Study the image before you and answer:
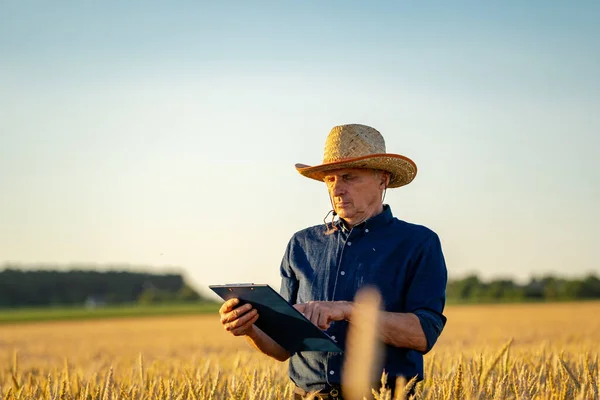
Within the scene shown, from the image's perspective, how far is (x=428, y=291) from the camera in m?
3.97

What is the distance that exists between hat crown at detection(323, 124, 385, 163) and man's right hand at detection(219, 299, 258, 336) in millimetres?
982

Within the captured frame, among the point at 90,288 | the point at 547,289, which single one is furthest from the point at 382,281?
the point at 90,288

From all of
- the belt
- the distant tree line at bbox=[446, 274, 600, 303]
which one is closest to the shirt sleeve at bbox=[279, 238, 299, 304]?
the belt

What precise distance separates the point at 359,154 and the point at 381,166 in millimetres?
133

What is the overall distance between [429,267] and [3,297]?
261 feet

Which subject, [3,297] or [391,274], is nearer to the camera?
[391,274]

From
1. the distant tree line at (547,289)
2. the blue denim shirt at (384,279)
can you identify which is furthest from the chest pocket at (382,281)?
the distant tree line at (547,289)

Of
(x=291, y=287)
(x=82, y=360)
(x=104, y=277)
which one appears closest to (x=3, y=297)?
(x=104, y=277)

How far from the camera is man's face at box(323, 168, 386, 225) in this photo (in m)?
4.10

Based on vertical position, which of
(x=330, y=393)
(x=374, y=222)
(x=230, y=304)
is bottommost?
(x=330, y=393)

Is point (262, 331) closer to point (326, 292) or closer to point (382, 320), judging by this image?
point (326, 292)

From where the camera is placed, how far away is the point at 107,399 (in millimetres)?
3662

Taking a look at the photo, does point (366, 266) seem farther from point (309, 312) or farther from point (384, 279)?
point (309, 312)

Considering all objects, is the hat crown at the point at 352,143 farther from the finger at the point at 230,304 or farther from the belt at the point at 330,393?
the belt at the point at 330,393
